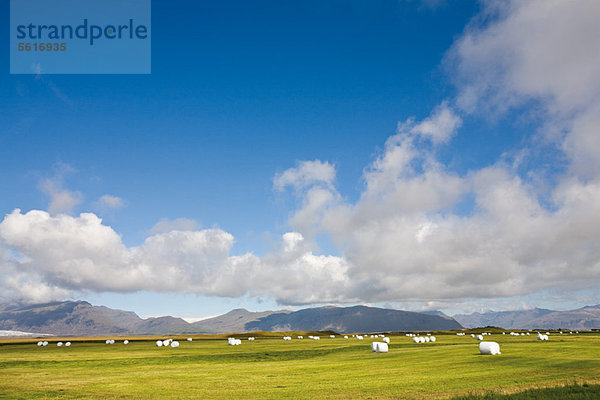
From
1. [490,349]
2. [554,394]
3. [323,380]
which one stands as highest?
[554,394]

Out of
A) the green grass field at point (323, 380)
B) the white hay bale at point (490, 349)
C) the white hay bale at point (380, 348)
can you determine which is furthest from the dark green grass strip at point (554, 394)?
the white hay bale at point (380, 348)

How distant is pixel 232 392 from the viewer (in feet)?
94.1

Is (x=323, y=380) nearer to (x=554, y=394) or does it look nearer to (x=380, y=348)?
(x=554, y=394)

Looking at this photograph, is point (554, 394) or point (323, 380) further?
point (323, 380)

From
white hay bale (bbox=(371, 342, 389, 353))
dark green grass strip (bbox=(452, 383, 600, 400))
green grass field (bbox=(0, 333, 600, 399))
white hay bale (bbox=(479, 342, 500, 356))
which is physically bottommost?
white hay bale (bbox=(371, 342, 389, 353))

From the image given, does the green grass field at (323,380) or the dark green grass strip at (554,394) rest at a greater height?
the dark green grass strip at (554,394)

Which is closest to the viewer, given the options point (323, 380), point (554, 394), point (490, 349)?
point (554, 394)

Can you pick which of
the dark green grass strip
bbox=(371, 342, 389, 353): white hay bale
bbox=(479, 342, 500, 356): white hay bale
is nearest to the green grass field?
the dark green grass strip

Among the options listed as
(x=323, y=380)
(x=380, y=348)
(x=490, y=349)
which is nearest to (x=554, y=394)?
(x=323, y=380)

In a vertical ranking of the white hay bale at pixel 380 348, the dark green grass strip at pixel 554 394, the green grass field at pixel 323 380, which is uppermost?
the dark green grass strip at pixel 554 394

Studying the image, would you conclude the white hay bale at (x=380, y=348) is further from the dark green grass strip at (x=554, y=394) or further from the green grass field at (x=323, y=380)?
the dark green grass strip at (x=554, y=394)

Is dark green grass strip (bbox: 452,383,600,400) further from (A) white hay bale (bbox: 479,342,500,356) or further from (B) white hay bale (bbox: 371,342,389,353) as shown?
(B) white hay bale (bbox: 371,342,389,353)

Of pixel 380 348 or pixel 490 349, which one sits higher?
pixel 490 349

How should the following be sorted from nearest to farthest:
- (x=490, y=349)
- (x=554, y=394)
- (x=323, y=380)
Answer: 1. (x=554, y=394)
2. (x=323, y=380)
3. (x=490, y=349)
